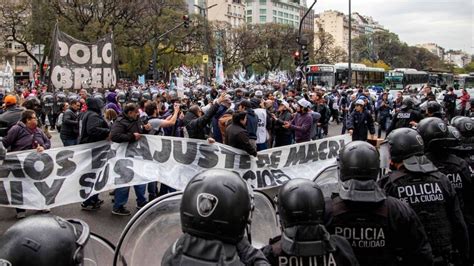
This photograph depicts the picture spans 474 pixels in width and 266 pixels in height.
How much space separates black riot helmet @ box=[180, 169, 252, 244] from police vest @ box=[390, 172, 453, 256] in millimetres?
1574

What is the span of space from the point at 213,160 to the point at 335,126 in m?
15.2

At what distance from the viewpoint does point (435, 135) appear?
426cm

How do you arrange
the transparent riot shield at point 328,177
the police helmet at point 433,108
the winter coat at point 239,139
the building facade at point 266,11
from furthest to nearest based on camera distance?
1. the building facade at point 266,11
2. the police helmet at point 433,108
3. the winter coat at point 239,139
4. the transparent riot shield at point 328,177

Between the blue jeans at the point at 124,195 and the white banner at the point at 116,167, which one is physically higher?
the white banner at the point at 116,167

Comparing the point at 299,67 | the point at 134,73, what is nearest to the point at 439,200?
the point at 299,67

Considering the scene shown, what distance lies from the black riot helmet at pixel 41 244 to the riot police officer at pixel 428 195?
2.26 meters

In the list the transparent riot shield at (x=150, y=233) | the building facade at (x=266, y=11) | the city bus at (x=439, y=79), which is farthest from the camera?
the building facade at (x=266, y=11)

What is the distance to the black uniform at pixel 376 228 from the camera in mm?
2869

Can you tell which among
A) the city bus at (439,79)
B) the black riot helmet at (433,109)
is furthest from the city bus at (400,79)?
Answer: the black riot helmet at (433,109)

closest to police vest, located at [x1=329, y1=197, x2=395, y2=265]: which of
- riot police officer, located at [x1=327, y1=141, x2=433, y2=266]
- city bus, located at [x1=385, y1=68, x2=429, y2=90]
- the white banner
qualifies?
riot police officer, located at [x1=327, y1=141, x2=433, y2=266]

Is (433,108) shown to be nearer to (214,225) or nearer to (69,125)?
(69,125)

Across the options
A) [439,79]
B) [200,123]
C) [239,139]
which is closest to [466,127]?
[239,139]

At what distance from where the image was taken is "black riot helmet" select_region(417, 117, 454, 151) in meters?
4.23

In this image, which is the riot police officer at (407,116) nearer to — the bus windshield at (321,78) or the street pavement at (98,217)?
the street pavement at (98,217)
